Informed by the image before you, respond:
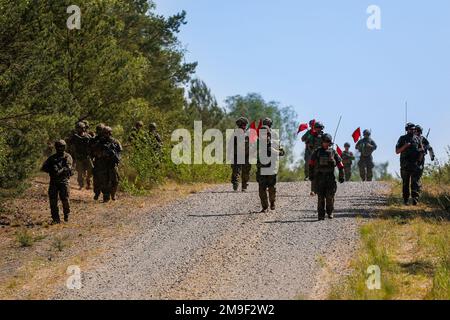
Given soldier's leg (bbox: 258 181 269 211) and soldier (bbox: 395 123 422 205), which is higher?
soldier (bbox: 395 123 422 205)

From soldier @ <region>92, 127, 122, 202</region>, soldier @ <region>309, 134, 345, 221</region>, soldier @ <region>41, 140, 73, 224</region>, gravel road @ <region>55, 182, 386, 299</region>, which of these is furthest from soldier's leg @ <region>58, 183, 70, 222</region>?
soldier @ <region>309, 134, 345, 221</region>

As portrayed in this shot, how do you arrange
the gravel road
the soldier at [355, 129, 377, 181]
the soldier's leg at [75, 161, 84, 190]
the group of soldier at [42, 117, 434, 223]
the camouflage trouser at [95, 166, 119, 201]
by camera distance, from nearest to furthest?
1. the gravel road
2. the group of soldier at [42, 117, 434, 223]
3. the camouflage trouser at [95, 166, 119, 201]
4. the soldier's leg at [75, 161, 84, 190]
5. the soldier at [355, 129, 377, 181]

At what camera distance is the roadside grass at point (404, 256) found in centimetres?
1216

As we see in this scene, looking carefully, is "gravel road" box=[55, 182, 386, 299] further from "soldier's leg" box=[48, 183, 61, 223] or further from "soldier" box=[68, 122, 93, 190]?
"soldier" box=[68, 122, 93, 190]

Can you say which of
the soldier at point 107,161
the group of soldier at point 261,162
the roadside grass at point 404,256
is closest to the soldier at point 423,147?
the group of soldier at point 261,162

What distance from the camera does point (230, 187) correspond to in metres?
26.7

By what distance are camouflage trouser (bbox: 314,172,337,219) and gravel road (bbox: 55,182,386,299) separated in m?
0.36

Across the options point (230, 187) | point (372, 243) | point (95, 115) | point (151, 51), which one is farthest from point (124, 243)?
point (151, 51)

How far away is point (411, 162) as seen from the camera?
2152cm

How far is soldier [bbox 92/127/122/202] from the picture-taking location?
76.1 feet

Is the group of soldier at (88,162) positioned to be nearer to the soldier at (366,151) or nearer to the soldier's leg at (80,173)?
the soldier's leg at (80,173)
